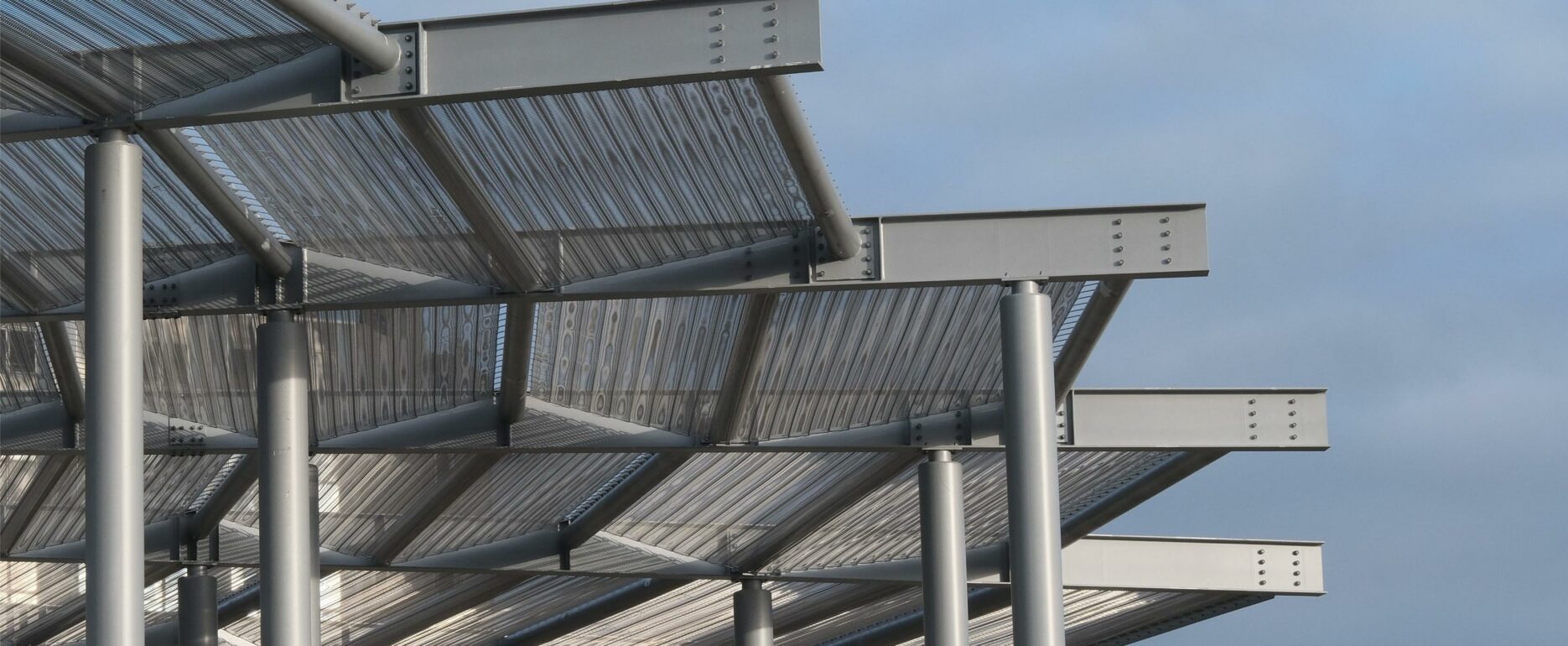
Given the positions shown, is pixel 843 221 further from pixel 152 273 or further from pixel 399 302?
pixel 152 273

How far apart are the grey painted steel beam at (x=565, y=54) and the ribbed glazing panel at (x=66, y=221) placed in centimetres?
339

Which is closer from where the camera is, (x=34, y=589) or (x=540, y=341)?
(x=540, y=341)

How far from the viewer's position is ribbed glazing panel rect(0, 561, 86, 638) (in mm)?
30455

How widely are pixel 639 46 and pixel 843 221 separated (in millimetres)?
3950

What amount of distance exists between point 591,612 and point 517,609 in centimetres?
137

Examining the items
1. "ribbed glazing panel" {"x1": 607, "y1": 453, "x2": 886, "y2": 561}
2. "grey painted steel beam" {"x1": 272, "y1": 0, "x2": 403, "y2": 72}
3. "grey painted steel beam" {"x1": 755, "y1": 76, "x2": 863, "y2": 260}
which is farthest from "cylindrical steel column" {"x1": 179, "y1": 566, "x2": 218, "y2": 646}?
"grey painted steel beam" {"x1": 272, "y1": 0, "x2": 403, "y2": 72}

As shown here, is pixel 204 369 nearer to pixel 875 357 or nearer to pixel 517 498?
pixel 517 498

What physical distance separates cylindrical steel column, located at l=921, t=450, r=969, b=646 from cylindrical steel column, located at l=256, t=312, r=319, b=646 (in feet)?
19.9

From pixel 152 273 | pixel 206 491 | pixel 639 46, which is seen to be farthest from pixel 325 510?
pixel 639 46

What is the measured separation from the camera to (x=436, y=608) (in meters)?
30.9

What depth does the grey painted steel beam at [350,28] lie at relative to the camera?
458 inches

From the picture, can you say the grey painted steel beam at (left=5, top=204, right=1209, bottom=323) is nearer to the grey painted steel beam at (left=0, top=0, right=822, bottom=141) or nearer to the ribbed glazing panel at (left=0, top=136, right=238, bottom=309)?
the ribbed glazing panel at (left=0, top=136, right=238, bottom=309)

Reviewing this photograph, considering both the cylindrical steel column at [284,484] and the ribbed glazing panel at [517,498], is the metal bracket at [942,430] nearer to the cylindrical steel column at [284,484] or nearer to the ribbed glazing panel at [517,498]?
the ribbed glazing panel at [517,498]

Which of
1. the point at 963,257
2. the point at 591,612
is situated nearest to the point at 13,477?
the point at 591,612
